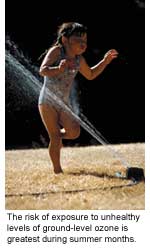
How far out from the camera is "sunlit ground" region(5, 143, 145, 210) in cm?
315

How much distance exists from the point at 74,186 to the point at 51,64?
88 cm

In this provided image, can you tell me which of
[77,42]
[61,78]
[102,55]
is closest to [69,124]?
[61,78]

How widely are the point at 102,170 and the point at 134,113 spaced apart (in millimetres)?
3657

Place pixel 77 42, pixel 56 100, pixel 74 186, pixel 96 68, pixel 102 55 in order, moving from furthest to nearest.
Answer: pixel 102 55
pixel 96 68
pixel 56 100
pixel 77 42
pixel 74 186

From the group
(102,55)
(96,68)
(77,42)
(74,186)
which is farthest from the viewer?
(102,55)

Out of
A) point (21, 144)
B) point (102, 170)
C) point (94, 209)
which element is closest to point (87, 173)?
point (102, 170)

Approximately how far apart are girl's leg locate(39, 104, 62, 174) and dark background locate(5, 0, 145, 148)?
3103mm

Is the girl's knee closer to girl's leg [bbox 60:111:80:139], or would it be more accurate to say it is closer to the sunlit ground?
girl's leg [bbox 60:111:80:139]

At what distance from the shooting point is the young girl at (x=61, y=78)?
11.9 ft

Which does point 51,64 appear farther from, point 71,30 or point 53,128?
point 53,128

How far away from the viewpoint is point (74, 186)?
11.3 feet

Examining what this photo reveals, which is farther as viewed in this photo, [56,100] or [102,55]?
[102,55]

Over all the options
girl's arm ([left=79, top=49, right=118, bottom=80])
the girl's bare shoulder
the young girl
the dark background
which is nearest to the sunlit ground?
the young girl
